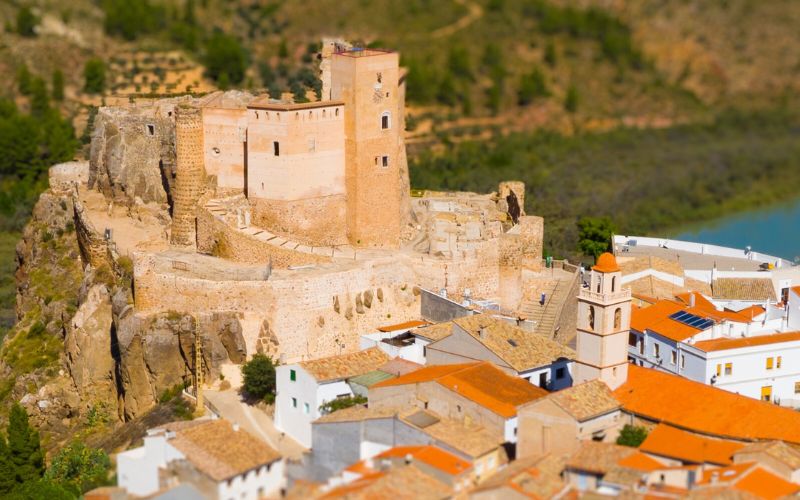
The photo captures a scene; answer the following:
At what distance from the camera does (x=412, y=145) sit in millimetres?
58969

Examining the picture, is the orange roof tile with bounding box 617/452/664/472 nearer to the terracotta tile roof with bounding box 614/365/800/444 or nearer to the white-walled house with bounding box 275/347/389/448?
the terracotta tile roof with bounding box 614/365/800/444

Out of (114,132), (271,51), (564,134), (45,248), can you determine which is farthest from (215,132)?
(564,134)

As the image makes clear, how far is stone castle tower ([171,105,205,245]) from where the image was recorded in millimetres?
36594

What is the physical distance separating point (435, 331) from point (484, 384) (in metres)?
3.08

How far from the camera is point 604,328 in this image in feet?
104

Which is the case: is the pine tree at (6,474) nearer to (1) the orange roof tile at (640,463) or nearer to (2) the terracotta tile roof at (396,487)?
(2) the terracotta tile roof at (396,487)

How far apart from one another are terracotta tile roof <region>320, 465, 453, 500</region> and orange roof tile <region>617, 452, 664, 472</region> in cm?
294

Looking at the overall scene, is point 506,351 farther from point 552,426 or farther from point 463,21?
point 463,21

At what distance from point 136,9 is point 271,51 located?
17.5ft

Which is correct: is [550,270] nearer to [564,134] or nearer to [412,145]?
[412,145]

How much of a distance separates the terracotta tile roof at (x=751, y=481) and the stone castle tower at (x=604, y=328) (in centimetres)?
379

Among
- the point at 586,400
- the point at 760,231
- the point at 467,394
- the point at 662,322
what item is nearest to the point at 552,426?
the point at 586,400

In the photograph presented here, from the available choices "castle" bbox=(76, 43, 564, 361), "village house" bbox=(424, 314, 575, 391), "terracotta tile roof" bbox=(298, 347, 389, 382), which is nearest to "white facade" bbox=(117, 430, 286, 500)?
"terracotta tile roof" bbox=(298, 347, 389, 382)

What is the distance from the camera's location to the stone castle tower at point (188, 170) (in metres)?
36.6
